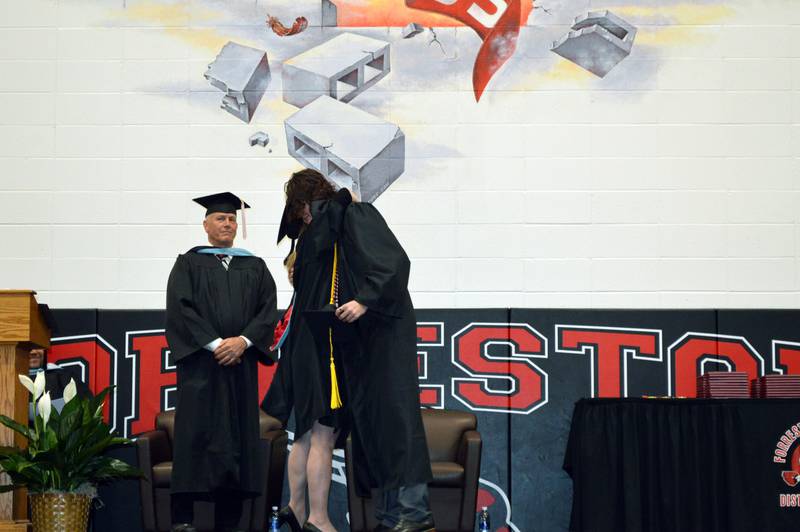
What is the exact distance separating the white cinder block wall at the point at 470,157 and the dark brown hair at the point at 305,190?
5.32 feet

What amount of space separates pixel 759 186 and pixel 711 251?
48 cm

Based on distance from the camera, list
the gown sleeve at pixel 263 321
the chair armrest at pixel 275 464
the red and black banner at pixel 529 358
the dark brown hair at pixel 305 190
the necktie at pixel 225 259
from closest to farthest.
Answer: the dark brown hair at pixel 305 190 < the gown sleeve at pixel 263 321 < the necktie at pixel 225 259 < the chair armrest at pixel 275 464 < the red and black banner at pixel 529 358

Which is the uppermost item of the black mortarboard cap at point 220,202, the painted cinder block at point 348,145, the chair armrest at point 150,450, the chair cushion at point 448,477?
the painted cinder block at point 348,145

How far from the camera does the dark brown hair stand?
5.10m

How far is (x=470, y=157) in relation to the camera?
268 inches

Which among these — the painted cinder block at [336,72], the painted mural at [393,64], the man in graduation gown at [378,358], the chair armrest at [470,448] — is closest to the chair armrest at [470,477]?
the chair armrest at [470,448]

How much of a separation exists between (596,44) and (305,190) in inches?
99.7

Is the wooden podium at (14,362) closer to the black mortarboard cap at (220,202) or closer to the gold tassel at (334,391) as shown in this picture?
the black mortarboard cap at (220,202)

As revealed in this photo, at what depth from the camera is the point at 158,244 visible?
22.2ft

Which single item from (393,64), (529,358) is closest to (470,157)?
(393,64)

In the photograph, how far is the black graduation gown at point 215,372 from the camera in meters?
5.13

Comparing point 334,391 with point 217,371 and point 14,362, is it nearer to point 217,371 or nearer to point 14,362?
point 217,371

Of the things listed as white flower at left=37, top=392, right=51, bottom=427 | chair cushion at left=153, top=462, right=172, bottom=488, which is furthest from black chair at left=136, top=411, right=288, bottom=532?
white flower at left=37, top=392, right=51, bottom=427

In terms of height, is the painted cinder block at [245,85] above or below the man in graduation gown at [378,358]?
above
